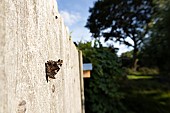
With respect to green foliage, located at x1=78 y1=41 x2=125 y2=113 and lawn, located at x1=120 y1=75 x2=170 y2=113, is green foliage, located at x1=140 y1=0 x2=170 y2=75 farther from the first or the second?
green foliage, located at x1=78 y1=41 x2=125 y2=113

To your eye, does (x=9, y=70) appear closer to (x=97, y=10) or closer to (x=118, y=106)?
(x=118, y=106)

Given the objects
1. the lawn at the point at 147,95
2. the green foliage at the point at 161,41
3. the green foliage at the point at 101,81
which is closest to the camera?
the green foliage at the point at 101,81

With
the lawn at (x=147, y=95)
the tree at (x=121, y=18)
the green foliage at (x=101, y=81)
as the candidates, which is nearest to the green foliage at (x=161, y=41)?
the lawn at (x=147, y=95)

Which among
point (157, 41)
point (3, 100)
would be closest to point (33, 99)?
point (3, 100)

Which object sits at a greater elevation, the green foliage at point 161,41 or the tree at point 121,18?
the tree at point 121,18

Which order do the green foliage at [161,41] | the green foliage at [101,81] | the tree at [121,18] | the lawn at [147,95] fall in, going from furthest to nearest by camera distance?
1. the tree at [121,18]
2. the green foliage at [161,41]
3. the lawn at [147,95]
4. the green foliage at [101,81]

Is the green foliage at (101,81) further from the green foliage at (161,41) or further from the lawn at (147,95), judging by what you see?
the green foliage at (161,41)
